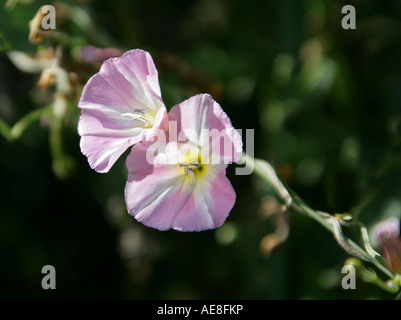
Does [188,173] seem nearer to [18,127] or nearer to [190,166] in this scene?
[190,166]

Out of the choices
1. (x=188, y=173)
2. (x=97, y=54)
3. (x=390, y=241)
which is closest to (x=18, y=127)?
(x=97, y=54)

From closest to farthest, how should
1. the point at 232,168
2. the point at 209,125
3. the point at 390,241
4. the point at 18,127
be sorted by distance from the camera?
1. the point at 209,125
2. the point at 390,241
3. the point at 18,127
4. the point at 232,168

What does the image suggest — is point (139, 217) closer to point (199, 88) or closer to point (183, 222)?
point (183, 222)

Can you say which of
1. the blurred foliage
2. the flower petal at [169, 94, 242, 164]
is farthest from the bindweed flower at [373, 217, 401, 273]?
the flower petal at [169, 94, 242, 164]

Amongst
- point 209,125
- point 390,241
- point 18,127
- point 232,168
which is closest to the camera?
point 209,125

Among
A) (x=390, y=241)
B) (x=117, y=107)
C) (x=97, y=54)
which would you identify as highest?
(x=97, y=54)

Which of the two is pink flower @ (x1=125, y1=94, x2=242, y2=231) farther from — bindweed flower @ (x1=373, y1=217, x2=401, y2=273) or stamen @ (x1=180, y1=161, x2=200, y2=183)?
bindweed flower @ (x1=373, y1=217, x2=401, y2=273)
